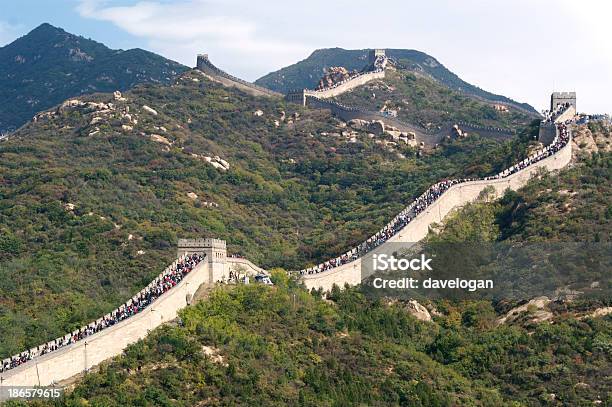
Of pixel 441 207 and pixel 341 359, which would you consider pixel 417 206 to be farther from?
pixel 341 359

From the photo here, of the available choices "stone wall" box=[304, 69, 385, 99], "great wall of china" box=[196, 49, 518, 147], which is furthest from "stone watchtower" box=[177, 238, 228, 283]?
"stone wall" box=[304, 69, 385, 99]

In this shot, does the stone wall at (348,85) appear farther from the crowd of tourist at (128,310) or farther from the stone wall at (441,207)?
the crowd of tourist at (128,310)

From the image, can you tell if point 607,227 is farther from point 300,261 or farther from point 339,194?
point 339,194

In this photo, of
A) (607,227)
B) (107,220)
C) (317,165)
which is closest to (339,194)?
(317,165)

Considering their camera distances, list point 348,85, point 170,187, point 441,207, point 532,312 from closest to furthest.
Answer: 1. point 532,312
2. point 441,207
3. point 170,187
4. point 348,85

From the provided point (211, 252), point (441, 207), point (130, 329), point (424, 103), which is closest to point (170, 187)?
point (441, 207)
